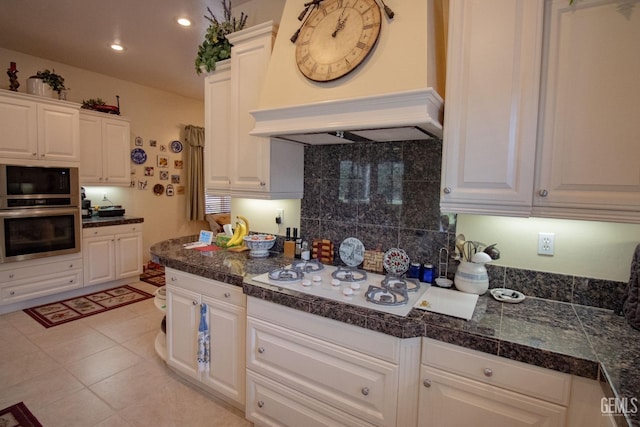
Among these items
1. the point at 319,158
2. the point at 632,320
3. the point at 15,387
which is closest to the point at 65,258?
the point at 15,387

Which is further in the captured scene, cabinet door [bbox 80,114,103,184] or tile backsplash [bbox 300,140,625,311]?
cabinet door [bbox 80,114,103,184]

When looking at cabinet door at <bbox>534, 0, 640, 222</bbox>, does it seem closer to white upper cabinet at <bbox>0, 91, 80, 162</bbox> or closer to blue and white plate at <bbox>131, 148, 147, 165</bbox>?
white upper cabinet at <bbox>0, 91, 80, 162</bbox>

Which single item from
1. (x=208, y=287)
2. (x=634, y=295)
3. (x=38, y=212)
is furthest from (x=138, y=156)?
(x=634, y=295)

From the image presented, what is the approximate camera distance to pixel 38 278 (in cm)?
359

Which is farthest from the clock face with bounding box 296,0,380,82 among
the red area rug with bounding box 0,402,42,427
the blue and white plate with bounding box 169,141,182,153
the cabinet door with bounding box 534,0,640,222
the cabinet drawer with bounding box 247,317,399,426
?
the blue and white plate with bounding box 169,141,182,153

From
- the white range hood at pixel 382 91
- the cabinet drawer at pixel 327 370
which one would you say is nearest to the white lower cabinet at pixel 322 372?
the cabinet drawer at pixel 327 370

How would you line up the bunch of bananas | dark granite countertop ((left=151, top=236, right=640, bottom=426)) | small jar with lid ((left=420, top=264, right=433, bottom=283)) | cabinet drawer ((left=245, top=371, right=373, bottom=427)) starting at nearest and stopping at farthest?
dark granite countertop ((left=151, top=236, right=640, bottom=426)) → cabinet drawer ((left=245, top=371, right=373, bottom=427)) → small jar with lid ((left=420, top=264, right=433, bottom=283)) → the bunch of bananas

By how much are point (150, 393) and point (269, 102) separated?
7.24ft

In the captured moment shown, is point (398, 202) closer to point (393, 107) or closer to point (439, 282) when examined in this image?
point (439, 282)

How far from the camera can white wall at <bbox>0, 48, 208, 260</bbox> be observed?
427 cm

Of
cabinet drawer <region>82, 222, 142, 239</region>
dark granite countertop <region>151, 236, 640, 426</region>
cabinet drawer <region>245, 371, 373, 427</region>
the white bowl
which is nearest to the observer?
dark granite countertop <region>151, 236, 640, 426</region>

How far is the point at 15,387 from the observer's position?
2270mm

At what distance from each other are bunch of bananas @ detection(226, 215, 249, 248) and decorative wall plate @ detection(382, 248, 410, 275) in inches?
46.7

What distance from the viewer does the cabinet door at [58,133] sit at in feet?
11.6
